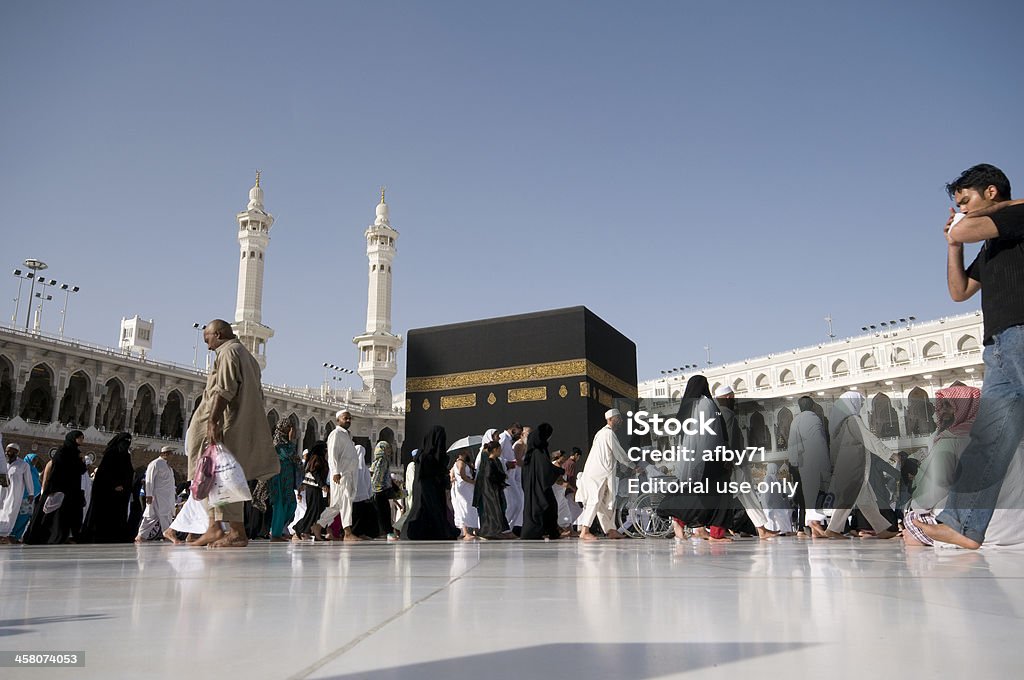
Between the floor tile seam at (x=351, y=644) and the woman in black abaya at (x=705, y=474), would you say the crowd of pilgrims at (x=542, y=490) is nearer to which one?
the woman in black abaya at (x=705, y=474)

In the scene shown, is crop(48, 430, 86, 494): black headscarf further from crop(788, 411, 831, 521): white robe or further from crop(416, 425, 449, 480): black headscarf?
crop(788, 411, 831, 521): white robe

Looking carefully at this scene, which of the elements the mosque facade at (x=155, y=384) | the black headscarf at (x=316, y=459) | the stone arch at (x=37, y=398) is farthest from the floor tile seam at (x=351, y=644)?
the stone arch at (x=37, y=398)

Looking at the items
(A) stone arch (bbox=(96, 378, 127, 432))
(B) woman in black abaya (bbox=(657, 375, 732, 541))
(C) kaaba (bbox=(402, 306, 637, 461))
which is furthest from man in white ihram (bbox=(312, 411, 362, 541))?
(A) stone arch (bbox=(96, 378, 127, 432))

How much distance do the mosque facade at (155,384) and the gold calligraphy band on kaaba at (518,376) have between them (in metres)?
7.21

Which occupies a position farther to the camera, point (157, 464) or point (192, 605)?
point (157, 464)

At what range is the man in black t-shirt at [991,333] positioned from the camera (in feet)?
8.92

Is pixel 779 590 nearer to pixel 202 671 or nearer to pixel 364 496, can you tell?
pixel 202 671

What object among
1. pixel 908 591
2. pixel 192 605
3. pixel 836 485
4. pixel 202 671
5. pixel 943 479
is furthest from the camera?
pixel 836 485

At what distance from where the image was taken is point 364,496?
21.6 feet

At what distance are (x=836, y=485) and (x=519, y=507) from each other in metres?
3.54

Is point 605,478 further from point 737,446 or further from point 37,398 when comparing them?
point 37,398

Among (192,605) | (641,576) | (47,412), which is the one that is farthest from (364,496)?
(47,412)

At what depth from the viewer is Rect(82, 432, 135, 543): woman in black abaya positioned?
6.80 m

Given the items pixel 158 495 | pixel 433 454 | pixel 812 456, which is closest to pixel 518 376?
pixel 433 454
